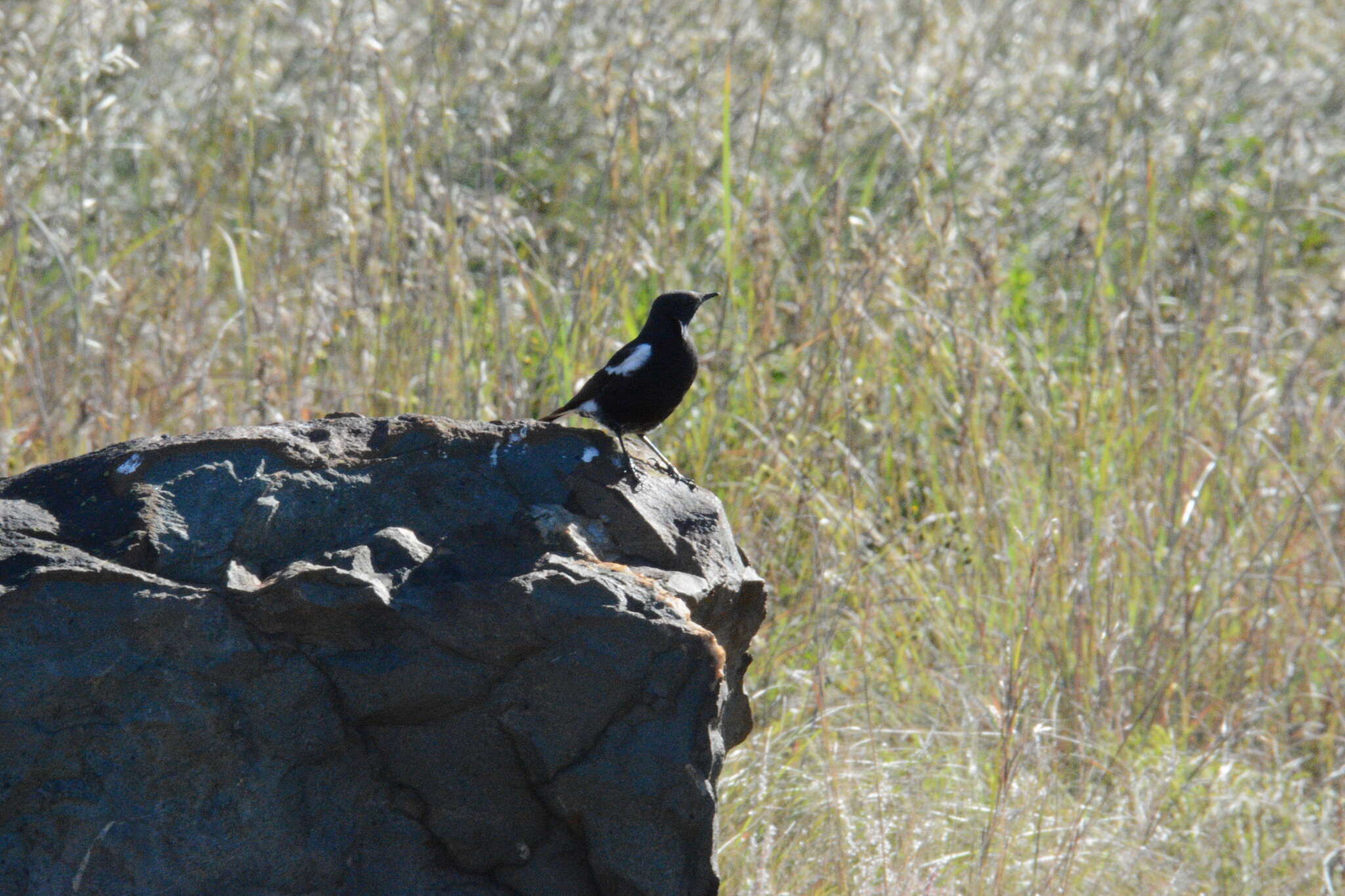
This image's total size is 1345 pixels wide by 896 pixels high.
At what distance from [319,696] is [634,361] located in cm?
122

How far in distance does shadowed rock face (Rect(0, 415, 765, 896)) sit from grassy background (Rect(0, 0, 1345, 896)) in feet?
2.59

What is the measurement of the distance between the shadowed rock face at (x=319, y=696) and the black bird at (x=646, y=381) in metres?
0.75

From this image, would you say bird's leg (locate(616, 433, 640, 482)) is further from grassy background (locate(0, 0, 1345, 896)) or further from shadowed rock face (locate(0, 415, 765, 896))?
grassy background (locate(0, 0, 1345, 896))

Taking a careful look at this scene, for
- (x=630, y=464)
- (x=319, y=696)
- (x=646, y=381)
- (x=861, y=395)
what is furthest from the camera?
(x=861, y=395)

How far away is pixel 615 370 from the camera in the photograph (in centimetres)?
303

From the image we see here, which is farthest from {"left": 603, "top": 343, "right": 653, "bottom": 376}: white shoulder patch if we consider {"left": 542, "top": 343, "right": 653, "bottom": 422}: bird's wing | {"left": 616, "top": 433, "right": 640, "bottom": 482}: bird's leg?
{"left": 616, "top": 433, "right": 640, "bottom": 482}: bird's leg

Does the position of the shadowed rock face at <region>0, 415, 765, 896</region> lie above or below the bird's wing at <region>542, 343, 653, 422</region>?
below

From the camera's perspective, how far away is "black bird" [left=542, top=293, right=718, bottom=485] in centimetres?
297

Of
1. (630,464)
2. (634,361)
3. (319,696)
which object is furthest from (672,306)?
(319,696)

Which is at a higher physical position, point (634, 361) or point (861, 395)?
point (634, 361)

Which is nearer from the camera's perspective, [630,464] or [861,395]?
[630,464]

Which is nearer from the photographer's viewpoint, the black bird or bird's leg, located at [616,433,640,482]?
bird's leg, located at [616,433,640,482]

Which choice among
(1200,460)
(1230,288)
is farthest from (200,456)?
(1230,288)

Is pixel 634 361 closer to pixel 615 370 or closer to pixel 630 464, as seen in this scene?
pixel 615 370
